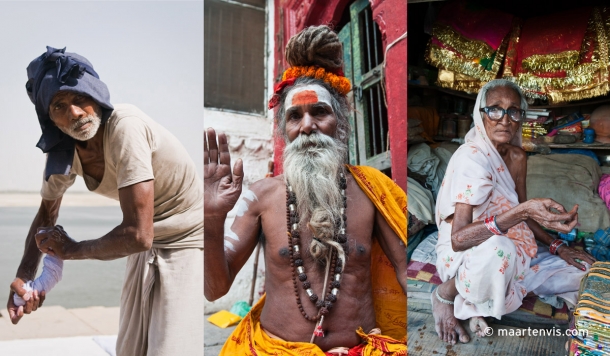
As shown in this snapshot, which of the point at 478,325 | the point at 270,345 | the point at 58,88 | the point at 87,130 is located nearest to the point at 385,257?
the point at 270,345

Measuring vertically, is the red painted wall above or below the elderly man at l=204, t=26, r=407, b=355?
above

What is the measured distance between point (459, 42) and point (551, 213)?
942mm

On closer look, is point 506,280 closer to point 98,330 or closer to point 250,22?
point 250,22

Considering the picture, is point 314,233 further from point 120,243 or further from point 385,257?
point 120,243

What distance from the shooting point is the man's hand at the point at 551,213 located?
238 centimetres

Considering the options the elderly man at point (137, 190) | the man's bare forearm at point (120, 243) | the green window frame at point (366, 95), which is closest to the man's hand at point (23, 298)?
the elderly man at point (137, 190)

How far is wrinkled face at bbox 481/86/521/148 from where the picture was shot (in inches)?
95.3

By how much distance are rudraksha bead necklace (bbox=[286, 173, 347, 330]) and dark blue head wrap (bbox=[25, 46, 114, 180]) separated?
4.68ft

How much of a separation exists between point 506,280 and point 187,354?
5.58 feet

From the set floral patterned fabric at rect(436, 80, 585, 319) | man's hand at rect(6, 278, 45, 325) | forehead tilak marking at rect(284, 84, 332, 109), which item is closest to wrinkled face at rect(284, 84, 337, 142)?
forehead tilak marking at rect(284, 84, 332, 109)

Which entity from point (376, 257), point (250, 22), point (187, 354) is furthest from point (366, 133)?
point (187, 354)

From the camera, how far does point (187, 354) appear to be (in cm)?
276

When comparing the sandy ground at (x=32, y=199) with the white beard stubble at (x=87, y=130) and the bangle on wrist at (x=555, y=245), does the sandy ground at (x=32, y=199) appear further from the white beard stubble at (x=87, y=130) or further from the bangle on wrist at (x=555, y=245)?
the bangle on wrist at (x=555, y=245)
